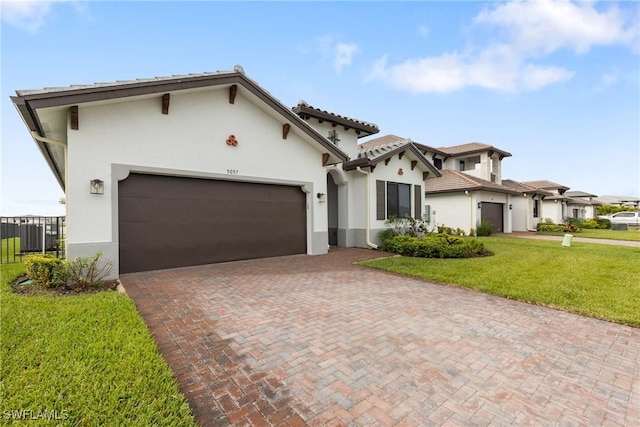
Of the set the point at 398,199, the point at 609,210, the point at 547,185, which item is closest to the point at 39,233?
the point at 398,199

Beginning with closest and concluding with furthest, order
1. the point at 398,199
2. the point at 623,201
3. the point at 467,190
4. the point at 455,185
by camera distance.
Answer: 1. the point at 398,199
2. the point at 467,190
3. the point at 455,185
4. the point at 623,201

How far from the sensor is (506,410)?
8.38 feet

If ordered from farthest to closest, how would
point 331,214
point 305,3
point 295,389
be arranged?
point 331,214, point 305,3, point 295,389

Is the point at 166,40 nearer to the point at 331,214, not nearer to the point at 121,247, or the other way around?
the point at 121,247

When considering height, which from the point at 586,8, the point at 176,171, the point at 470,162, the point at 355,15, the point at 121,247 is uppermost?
the point at 355,15

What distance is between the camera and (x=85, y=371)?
2863mm

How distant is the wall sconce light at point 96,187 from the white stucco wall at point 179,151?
0.34 ft

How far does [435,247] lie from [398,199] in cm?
437

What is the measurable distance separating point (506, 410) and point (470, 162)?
2796cm

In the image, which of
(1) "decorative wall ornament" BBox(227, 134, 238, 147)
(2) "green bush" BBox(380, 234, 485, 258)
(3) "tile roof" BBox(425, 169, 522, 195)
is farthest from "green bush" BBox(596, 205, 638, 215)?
(1) "decorative wall ornament" BBox(227, 134, 238, 147)

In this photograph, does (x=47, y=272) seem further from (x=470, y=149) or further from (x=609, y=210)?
(x=609, y=210)

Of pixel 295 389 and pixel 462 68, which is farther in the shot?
pixel 462 68

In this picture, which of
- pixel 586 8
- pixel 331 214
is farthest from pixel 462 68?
pixel 331 214

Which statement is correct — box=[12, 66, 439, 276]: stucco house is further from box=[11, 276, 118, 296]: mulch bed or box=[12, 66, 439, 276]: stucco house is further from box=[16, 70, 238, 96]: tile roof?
box=[11, 276, 118, 296]: mulch bed
